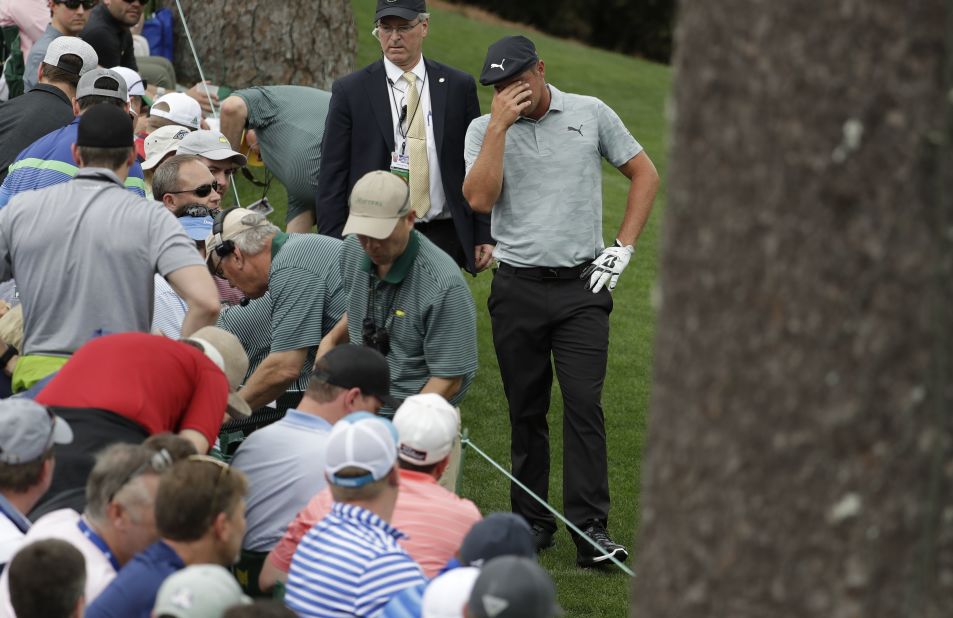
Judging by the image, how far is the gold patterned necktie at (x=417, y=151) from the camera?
673 cm

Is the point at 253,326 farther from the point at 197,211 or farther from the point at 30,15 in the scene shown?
the point at 30,15

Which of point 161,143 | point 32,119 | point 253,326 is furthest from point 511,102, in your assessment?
point 32,119

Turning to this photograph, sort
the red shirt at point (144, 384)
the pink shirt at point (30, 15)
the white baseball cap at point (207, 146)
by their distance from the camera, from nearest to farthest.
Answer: the red shirt at point (144, 384) → the white baseball cap at point (207, 146) → the pink shirt at point (30, 15)

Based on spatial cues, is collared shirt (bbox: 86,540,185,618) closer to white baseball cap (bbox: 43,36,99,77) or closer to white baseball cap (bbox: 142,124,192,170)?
white baseball cap (bbox: 142,124,192,170)

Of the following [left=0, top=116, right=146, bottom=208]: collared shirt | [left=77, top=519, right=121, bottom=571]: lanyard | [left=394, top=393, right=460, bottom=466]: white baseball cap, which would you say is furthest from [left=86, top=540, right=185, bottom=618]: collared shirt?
[left=0, top=116, right=146, bottom=208]: collared shirt

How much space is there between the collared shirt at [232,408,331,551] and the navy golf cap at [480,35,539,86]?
1.98 m

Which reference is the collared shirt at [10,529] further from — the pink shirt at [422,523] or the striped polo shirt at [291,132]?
the striped polo shirt at [291,132]

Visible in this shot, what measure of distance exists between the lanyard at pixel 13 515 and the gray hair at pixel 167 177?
2.81m

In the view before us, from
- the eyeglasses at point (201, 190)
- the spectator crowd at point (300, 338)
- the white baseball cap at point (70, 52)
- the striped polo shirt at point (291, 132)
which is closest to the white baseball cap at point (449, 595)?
the spectator crowd at point (300, 338)

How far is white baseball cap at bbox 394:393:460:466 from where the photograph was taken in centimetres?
441

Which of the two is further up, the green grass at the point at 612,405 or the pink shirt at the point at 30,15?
the pink shirt at the point at 30,15

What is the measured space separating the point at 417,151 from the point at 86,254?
221 centimetres

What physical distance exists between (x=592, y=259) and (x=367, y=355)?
5.49 feet

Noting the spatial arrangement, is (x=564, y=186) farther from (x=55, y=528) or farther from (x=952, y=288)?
(x=952, y=288)
